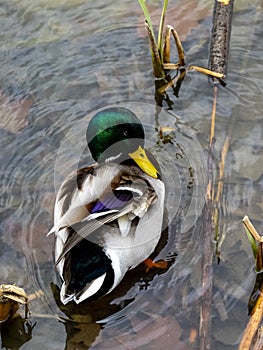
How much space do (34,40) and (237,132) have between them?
1.83 metres

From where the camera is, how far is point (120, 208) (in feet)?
11.8

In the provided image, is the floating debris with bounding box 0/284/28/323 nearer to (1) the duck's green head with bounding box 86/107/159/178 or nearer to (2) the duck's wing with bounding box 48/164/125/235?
(2) the duck's wing with bounding box 48/164/125/235

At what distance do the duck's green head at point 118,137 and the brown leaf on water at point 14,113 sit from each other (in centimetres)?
83

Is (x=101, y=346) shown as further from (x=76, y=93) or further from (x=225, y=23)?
(x=225, y=23)

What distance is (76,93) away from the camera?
505cm

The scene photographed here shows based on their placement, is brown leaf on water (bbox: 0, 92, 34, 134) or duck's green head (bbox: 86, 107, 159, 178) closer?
duck's green head (bbox: 86, 107, 159, 178)

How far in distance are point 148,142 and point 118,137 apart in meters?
0.60

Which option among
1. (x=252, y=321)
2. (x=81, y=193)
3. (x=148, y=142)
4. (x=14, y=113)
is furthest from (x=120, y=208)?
(x=14, y=113)

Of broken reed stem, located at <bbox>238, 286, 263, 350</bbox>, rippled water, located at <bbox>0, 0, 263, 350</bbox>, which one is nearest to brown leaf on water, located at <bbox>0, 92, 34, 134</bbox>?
rippled water, located at <bbox>0, 0, 263, 350</bbox>

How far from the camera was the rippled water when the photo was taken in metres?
3.70

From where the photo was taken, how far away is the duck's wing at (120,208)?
136 inches

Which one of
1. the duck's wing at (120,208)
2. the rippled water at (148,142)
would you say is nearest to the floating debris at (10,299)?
the rippled water at (148,142)

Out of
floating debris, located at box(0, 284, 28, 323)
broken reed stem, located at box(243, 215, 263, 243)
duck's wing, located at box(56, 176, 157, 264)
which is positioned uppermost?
duck's wing, located at box(56, 176, 157, 264)

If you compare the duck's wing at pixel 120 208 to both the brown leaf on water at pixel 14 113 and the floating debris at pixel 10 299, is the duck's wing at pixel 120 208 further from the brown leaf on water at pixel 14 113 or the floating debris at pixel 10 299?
the brown leaf on water at pixel 14 113
